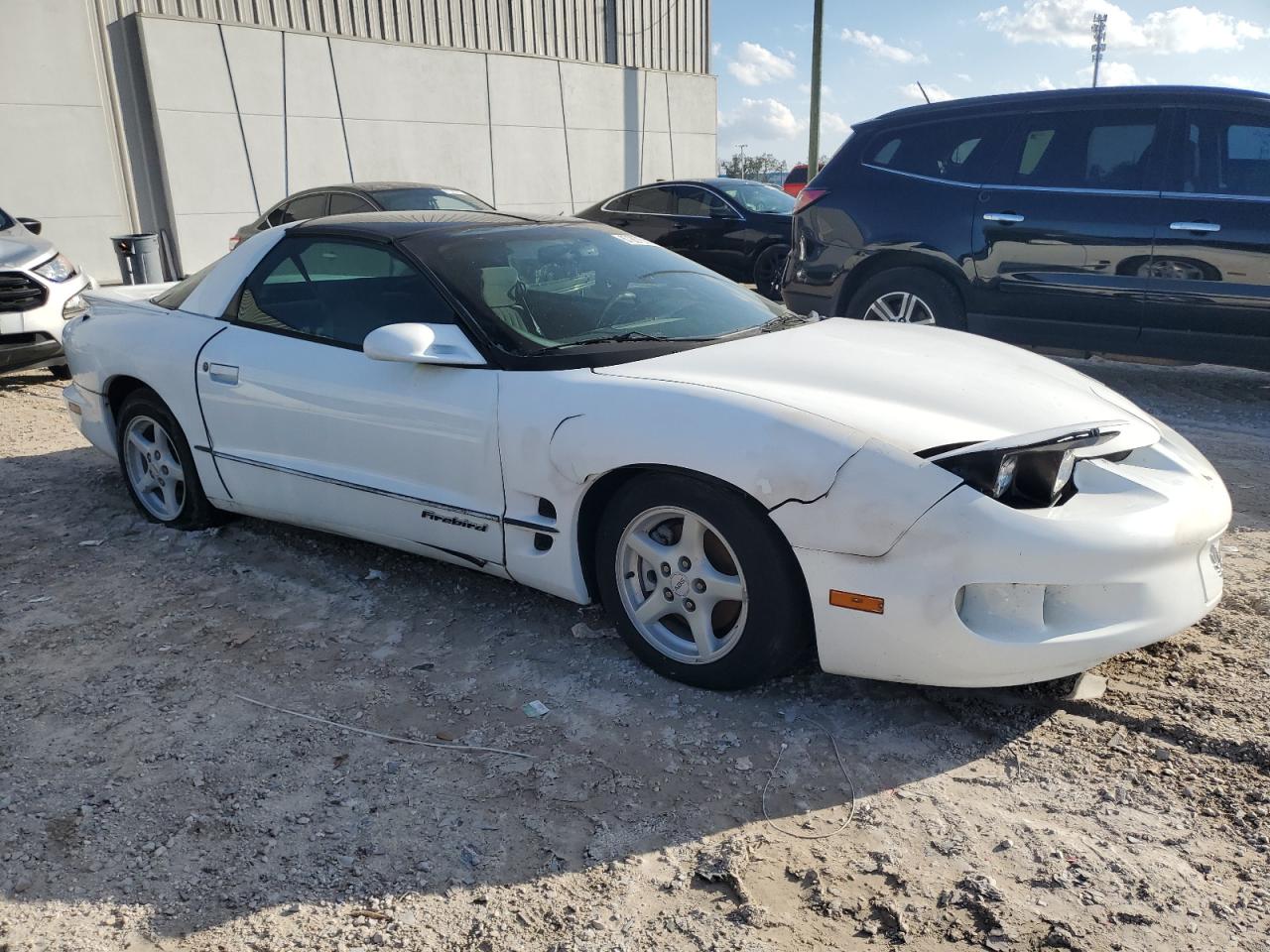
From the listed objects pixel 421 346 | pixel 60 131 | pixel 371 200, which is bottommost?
pixel 421 346

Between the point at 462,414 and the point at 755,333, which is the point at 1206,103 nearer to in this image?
the point at 755,333

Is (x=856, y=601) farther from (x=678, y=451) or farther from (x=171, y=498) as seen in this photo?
(x=171, y=498)

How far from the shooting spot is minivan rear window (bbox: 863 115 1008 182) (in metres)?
6.70

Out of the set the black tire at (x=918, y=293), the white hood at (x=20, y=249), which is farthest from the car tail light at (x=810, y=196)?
the white hood at (x=20, y=249)

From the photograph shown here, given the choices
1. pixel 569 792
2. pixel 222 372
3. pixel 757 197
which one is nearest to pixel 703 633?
pixel 569 792

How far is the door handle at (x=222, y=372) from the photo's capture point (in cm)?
406

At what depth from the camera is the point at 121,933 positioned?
222 cm

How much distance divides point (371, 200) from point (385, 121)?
680 cm

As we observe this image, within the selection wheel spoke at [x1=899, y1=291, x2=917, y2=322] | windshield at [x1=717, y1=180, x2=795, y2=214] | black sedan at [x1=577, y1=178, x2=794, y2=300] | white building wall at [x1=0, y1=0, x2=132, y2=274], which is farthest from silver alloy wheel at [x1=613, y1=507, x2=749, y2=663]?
white building wall at [x1=0, y1=0, x2=132, y2=274]

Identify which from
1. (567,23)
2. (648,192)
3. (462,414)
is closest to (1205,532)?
(462,414)

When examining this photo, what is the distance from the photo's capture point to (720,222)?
38.2ft

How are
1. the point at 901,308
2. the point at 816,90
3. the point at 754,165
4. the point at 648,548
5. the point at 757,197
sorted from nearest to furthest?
1. the point at 648,548
2. the point at 901,308
3. the point at 757,197
4. the point at 816,90
5. the point at 754,165

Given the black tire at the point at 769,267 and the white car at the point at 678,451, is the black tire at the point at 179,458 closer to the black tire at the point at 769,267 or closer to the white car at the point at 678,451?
the white car at the point at 678,451

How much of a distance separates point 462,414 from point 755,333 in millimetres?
1112
